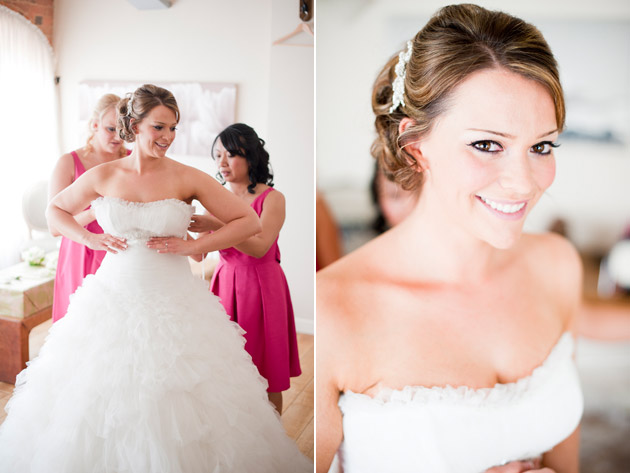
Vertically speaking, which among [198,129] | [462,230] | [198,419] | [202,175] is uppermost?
[198,129]

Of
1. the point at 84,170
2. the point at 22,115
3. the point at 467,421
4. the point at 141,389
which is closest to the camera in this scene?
the point at 467,421

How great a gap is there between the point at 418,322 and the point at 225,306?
81cm

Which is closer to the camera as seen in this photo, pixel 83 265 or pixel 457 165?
pixel 457 165

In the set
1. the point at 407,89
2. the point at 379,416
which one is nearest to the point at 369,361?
the point at 379,416

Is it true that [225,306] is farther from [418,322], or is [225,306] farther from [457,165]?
[457,165]

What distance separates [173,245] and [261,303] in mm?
404

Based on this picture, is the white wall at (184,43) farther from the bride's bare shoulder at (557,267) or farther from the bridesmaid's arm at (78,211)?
the bride's bare shoulder at (557,267)

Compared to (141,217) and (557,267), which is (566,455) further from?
(141,217)

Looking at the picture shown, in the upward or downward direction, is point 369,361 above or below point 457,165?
below

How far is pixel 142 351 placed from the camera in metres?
1.37

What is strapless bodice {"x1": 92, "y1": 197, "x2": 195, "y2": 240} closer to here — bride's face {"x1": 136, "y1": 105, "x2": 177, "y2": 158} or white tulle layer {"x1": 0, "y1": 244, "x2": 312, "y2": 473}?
white tulle layer {"x1": 0, "y1": 244, "x2": 312, "y2": 473}

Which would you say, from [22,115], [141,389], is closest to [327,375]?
[141,389]

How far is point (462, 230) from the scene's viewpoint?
101 cm

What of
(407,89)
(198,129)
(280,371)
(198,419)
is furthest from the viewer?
(280,371)
